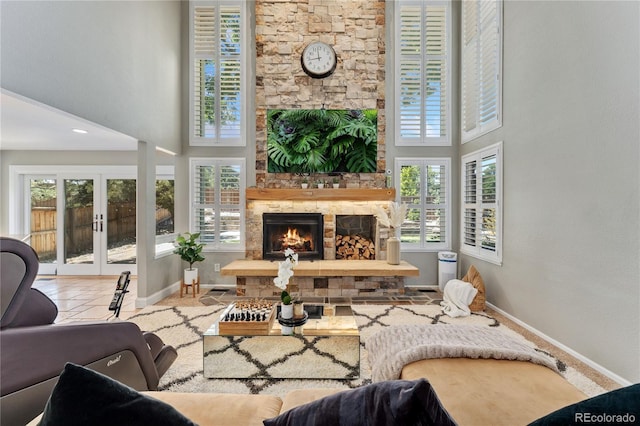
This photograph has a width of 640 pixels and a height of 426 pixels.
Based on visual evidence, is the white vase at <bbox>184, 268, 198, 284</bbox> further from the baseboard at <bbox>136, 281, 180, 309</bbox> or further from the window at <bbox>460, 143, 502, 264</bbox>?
the window at <bbox>460, 143, 502, 264</bbox>

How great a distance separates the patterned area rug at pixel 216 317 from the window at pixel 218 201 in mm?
1332

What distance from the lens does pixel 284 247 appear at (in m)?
4.59

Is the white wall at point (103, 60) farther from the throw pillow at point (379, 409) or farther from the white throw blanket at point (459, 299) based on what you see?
the white throw blanket at point (459, 299)

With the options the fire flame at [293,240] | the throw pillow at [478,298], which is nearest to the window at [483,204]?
the throw pillow at [478,298]

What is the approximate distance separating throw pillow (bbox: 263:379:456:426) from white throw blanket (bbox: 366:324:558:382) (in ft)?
3.11

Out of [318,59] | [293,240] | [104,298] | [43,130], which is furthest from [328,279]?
[43,130]

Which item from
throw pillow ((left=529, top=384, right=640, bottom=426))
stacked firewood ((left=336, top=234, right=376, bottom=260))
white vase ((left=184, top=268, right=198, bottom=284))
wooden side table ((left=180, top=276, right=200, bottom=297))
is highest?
throw pillow ((left=529, top=384, right=640, bottom=426))

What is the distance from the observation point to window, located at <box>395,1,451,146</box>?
15.3 ft

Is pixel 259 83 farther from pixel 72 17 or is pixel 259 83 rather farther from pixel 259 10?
pixel 72 17

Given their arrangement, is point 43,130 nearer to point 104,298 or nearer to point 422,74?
point 104,298

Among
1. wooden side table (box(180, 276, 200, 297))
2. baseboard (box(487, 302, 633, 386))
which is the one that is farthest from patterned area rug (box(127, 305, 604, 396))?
wooden side table (box(180, 276, 200, 297))

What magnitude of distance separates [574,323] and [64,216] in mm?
7369

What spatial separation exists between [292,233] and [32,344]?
11.5ft

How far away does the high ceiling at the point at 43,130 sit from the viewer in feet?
8.43
